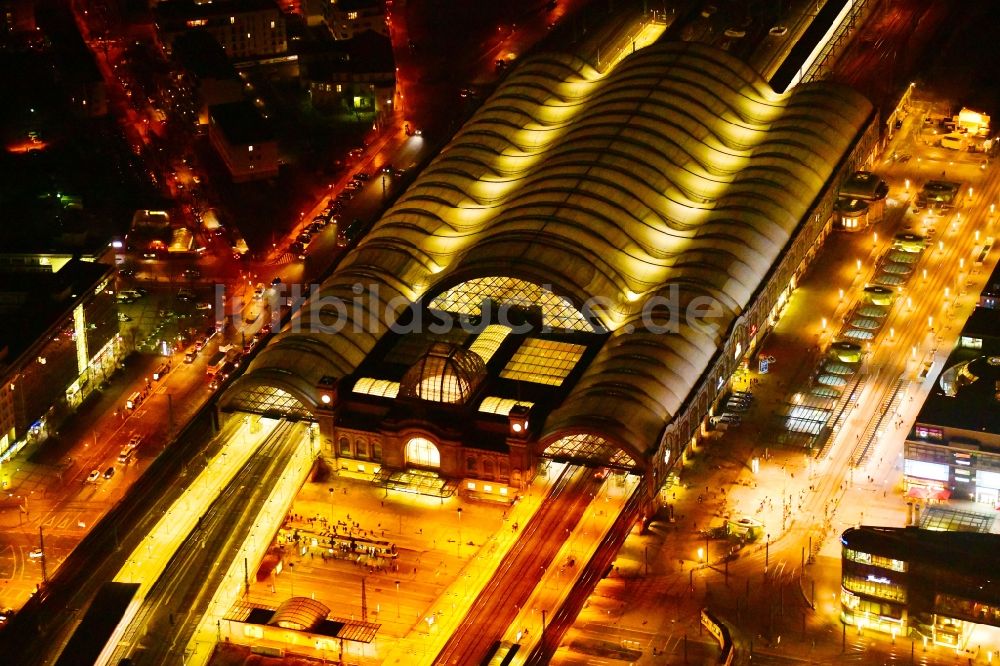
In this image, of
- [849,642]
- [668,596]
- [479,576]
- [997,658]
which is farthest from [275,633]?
→ [997,658]

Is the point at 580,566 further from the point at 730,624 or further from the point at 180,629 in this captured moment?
the point at 180,629

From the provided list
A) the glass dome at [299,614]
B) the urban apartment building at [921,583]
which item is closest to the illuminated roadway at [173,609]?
the glass dome at [299,614]

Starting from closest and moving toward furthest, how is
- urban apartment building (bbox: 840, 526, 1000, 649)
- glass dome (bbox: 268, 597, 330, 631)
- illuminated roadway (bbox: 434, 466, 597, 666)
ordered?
urban apartment building (bbox: 840, 526, 1000, 649)
illuminated roadway (bbox: 434, 466, 597, 666)
glass dome (bbox: 268, 597, 330, 631)

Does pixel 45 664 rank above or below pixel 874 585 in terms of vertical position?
below

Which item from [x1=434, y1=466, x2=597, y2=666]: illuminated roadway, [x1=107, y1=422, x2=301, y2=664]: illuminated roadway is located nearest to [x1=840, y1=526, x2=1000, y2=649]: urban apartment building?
[x1=434, y1=466, x2=597, y2=666]: illuminated roadway

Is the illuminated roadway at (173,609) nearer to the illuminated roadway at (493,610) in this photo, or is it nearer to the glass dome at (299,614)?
the glass dome at (299,614)

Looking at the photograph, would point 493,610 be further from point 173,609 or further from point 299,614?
point 173,609

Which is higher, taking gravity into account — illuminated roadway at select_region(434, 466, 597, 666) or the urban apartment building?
the urban apartment building

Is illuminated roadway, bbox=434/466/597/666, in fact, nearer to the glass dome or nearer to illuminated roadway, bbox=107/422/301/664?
the glass dome

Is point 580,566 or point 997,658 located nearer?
point 997,658
